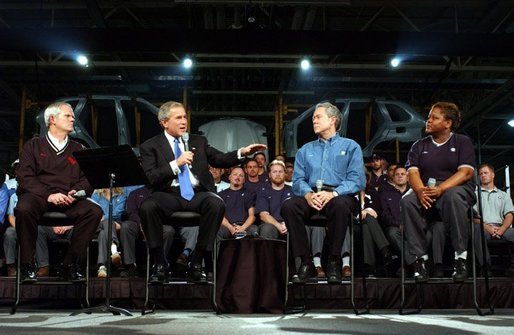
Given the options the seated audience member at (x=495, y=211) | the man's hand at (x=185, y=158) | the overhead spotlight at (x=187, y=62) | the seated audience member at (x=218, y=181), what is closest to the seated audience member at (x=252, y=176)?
the seated audience member at (x=218, y=181)

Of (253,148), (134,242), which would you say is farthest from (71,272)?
(253,148)

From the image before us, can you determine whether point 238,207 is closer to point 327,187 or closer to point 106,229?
point 106,229

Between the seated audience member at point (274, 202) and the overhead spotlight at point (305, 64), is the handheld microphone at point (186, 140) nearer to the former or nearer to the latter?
the seated audience member at point (274, 202)

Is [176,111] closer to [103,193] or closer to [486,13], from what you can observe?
[103,193]

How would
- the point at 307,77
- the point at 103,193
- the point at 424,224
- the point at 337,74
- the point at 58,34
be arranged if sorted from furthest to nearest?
1. the point at 337,74
2. the point at 307,77
3. the point at 58,34
4. the point at 103,193
5. the point at 424,224

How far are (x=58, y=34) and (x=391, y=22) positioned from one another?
596 cm

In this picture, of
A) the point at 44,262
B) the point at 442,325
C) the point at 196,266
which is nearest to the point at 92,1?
the point at 44,262

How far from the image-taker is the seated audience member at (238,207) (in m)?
6.21

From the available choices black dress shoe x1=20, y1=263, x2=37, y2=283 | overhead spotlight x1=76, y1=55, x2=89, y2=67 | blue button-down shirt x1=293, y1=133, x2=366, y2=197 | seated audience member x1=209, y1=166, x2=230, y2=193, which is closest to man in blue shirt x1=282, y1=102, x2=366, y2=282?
blue button-down shirt x1=293, y1=133, x2=366, y2=197

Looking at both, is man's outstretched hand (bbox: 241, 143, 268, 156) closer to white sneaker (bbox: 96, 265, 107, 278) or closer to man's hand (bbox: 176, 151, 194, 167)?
man's hand (bbox: 176, 151, 194, 167)

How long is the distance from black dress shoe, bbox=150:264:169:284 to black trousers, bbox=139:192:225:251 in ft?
0.50

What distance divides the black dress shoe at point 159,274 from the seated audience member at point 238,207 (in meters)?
1.78

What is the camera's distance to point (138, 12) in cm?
1062

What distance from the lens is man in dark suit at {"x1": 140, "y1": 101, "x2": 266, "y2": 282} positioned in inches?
172
